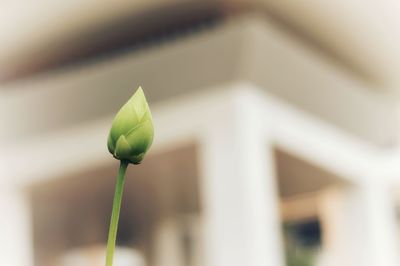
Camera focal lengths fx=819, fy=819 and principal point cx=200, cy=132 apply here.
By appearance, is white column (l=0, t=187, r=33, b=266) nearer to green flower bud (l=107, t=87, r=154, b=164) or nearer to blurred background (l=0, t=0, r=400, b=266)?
blurred background (l=0, t=0, r=400, b=266)

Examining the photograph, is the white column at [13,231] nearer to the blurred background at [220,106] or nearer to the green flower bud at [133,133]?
the blurred background at [220,106]

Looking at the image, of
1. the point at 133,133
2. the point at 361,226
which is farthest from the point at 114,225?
the point at 361,226

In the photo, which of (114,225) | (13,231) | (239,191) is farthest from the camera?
(13,231)

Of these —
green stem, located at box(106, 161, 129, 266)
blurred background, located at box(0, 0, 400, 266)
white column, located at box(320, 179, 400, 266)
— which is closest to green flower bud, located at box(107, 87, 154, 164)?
green stem, located at box(106, 161, 129, 266)

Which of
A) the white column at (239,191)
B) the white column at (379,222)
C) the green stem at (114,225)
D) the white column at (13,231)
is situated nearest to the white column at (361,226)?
the white column at (379,222)

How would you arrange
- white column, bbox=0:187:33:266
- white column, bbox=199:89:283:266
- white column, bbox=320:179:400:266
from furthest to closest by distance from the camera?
1. white column, bbox=320:179:400:266
2. white column, bbox=0:187:33:266
3. white column, bbox=199:89:283:266

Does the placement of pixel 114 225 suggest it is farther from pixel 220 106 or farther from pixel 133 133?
pixel 220 106

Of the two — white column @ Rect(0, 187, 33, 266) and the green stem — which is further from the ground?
white column @ Rect(0, 187, 33, 266)
